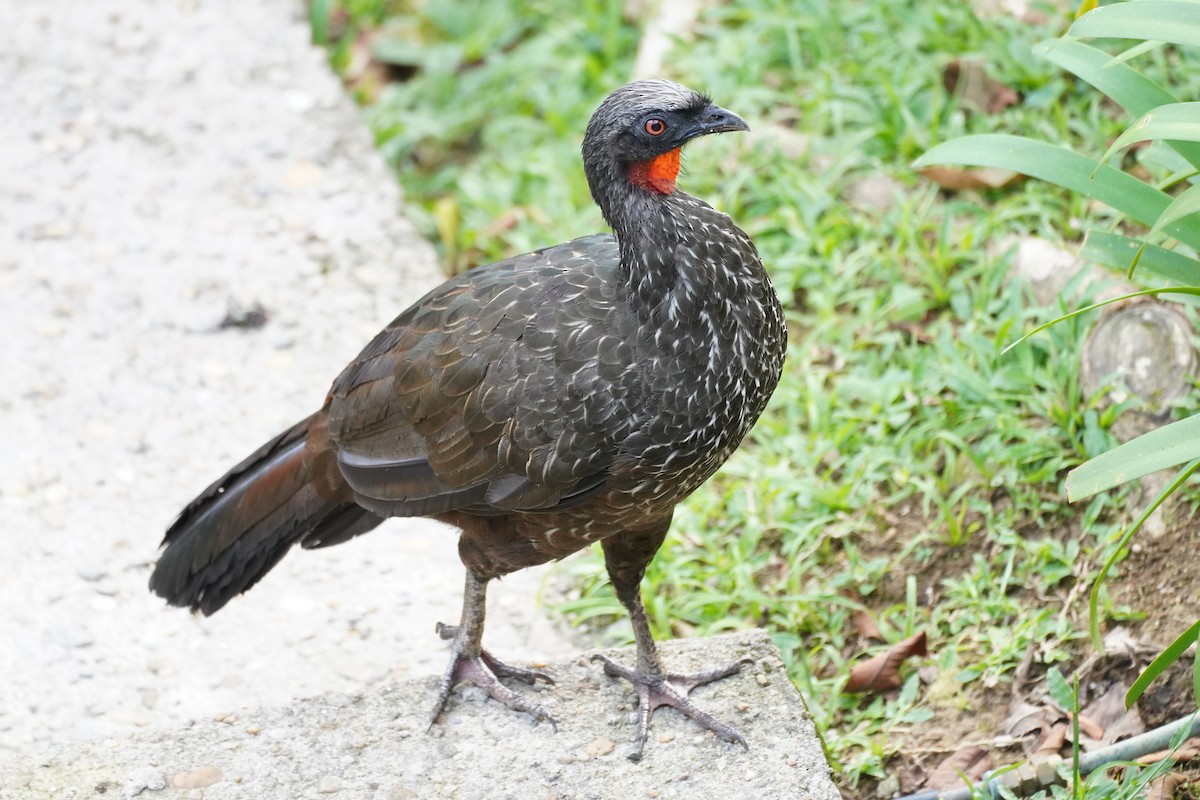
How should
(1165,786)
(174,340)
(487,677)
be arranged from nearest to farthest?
(1165,786), (487,677), (174,340)

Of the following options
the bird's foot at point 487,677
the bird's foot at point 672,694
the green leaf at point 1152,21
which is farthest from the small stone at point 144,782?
the green leaf at point 1152,21

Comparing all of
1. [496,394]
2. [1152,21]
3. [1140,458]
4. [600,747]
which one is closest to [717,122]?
[496,394]

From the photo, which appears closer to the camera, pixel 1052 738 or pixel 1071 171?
pixel 1071 171

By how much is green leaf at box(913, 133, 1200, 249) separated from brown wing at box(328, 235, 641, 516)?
1.03 m

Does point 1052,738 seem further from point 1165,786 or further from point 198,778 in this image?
point 198,778

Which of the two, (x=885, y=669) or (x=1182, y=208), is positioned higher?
(x=1182, y=208)

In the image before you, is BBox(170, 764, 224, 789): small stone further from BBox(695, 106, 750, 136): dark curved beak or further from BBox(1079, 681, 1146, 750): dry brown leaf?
BBox(1079, 681, 1146, 750): dry brown leaf

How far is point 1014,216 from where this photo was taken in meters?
5.24

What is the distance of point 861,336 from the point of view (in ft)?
17.1

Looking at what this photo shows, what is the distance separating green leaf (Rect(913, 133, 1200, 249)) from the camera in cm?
346

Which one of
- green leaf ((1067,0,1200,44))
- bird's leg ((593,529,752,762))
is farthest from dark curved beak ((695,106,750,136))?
bird's leg ((593,529,752,762))

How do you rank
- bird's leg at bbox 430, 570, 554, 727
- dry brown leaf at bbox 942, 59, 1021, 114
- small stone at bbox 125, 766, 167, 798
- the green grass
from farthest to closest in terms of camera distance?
dry brown leaf at bbox 942, 59, 1021, 114 < the green grass < bird's leg at bbox 430, 570, 554, 727 < small stone at bbox 125, 766, 167, 798

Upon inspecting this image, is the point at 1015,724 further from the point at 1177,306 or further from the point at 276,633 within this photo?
the point at 276,633

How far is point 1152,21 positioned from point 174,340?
4317 mm
